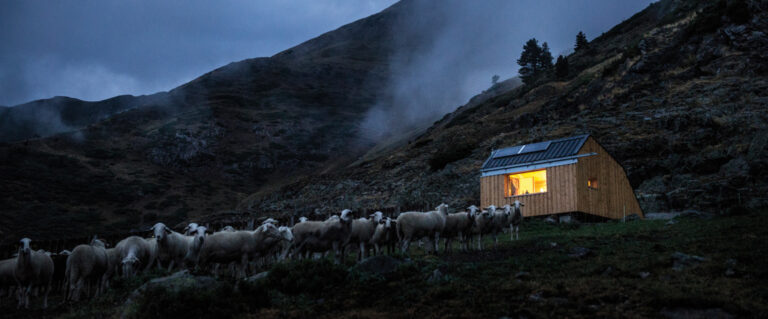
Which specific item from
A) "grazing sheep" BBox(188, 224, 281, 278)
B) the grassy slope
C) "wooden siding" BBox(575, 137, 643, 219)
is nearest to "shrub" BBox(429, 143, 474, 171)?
"wooden siding" BBox(575, 137, 643, 219)

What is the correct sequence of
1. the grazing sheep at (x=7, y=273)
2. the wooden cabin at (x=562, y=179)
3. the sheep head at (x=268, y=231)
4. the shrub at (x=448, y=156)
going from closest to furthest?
1. the grazing sheep at (x=7, y=273)
2. the sheep head at (x=268, y=231)
3. the wooden cabin at (x=562, y=179)
4. the shrub at (x=448, y=156)

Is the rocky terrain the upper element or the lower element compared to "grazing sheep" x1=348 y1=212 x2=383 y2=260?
upper

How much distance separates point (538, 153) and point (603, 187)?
15.5ft

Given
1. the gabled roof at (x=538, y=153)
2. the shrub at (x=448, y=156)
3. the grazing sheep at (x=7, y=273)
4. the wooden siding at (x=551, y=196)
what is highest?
the shrub at (x=448, y=156)

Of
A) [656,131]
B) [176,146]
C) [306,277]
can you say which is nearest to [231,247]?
[306,277]

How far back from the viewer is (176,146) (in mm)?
89438

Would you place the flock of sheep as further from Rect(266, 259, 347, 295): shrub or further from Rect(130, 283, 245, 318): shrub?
Rect(130, 283, 245, 318): shrub

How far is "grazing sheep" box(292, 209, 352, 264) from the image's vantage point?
648 inches

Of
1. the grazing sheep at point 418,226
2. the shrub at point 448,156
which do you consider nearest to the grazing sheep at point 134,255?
the grazing sheep at point 418,226

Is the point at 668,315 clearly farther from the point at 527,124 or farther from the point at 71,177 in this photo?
the point at 71,177

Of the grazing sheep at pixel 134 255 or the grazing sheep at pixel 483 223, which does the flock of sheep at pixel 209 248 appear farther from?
the grazing sheep at pixel 483 223

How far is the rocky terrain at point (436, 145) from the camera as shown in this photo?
122 feet

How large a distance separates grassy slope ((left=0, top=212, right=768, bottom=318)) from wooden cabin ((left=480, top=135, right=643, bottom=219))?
14.8 m

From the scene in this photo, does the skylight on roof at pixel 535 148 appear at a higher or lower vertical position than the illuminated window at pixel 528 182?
higher
